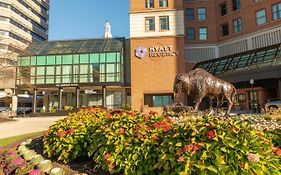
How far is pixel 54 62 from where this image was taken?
4844 centimetres

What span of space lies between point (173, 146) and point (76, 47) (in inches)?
1907

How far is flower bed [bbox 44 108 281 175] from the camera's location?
425 cm

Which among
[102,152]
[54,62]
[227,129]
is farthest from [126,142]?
[54,62]

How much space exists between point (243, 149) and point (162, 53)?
3790 centimetres

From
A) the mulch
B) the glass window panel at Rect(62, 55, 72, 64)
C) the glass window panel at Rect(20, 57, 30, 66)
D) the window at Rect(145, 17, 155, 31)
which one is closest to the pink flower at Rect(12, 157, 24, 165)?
the mulch

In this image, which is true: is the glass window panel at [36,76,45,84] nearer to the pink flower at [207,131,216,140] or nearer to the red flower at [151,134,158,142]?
the red flower at [151,134,158,142]

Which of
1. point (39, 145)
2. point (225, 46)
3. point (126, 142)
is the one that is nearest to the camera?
point (126, 142)

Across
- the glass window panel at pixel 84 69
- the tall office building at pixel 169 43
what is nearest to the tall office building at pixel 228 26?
the tall office building at pixel 169 43

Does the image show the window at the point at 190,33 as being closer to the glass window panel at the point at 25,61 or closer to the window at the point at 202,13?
the window at the point at 202,13

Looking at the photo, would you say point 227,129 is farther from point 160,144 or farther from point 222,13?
point 222,13

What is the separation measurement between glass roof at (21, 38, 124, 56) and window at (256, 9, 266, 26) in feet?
78.6

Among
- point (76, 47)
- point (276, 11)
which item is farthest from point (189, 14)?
point (76, 47)

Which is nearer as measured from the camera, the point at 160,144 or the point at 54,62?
the point at 160,144

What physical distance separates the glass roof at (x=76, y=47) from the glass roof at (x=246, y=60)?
56.9 ft
